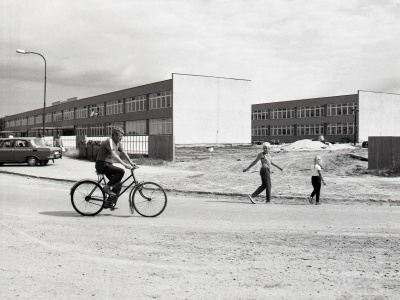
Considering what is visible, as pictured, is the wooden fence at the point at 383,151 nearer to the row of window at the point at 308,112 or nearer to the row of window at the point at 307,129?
the row of window at the point at 308,112

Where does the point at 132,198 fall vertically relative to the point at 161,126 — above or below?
below

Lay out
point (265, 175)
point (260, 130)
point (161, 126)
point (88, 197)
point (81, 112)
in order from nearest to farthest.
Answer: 1. point (88, 197)
2. point (265, 175)
3. point (161, 126)
4. point (81, 112)
5. point (260, 130)

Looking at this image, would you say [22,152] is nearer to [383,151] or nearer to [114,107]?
[383,151]

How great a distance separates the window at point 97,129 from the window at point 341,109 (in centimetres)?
3723

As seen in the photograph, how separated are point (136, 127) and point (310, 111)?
32356 mm

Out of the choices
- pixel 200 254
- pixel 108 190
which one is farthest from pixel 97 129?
pixel 200 254

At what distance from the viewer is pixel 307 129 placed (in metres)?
84.8

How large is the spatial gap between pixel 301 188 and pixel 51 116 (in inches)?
3671

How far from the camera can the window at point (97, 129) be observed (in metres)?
78.8

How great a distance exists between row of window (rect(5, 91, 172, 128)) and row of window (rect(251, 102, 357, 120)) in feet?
92.6

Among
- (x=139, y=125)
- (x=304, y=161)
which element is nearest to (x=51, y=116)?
(x=139, y=125)

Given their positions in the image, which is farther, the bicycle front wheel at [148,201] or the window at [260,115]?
the window at [260,115]

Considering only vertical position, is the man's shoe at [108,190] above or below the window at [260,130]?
below

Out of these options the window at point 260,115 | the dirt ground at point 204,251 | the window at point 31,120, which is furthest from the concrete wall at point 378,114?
the window at point 31,120
